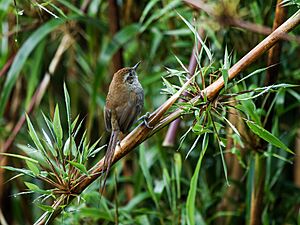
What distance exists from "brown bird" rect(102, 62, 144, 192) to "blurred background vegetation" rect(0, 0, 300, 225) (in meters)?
0.11

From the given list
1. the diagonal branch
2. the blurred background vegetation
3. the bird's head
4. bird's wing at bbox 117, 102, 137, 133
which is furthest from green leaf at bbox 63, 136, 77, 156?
the bird's head

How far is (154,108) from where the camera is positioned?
100 inches

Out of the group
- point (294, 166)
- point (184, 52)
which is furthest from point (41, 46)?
point (294, 166)

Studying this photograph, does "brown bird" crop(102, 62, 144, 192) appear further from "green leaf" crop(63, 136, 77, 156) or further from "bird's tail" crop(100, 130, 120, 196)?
"green leaf" crop(63, 136, 77, 156)

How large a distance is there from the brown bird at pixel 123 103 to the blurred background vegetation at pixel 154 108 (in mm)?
108

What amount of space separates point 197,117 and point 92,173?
0.98 ft

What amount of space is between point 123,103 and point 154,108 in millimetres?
565

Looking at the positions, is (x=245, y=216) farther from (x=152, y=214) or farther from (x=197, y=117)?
(x=197, y=117)

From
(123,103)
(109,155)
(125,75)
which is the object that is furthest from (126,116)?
(109,155)

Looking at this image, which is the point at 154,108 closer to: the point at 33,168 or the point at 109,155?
the point at 109,155

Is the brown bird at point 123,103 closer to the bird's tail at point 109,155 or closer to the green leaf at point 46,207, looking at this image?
the bird's tail at point 109,155

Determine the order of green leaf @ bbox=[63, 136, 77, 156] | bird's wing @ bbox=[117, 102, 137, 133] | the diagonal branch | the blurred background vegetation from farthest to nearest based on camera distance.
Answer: the blurred background vegetation
bird's wing @ bbox=[117, 102, 137, 133]
green leaf @ bbox=[63, 136, 77, 156]
the diagonal branch

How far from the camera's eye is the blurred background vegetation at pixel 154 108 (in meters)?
2.04

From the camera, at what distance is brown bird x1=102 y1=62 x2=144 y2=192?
6.38ft
